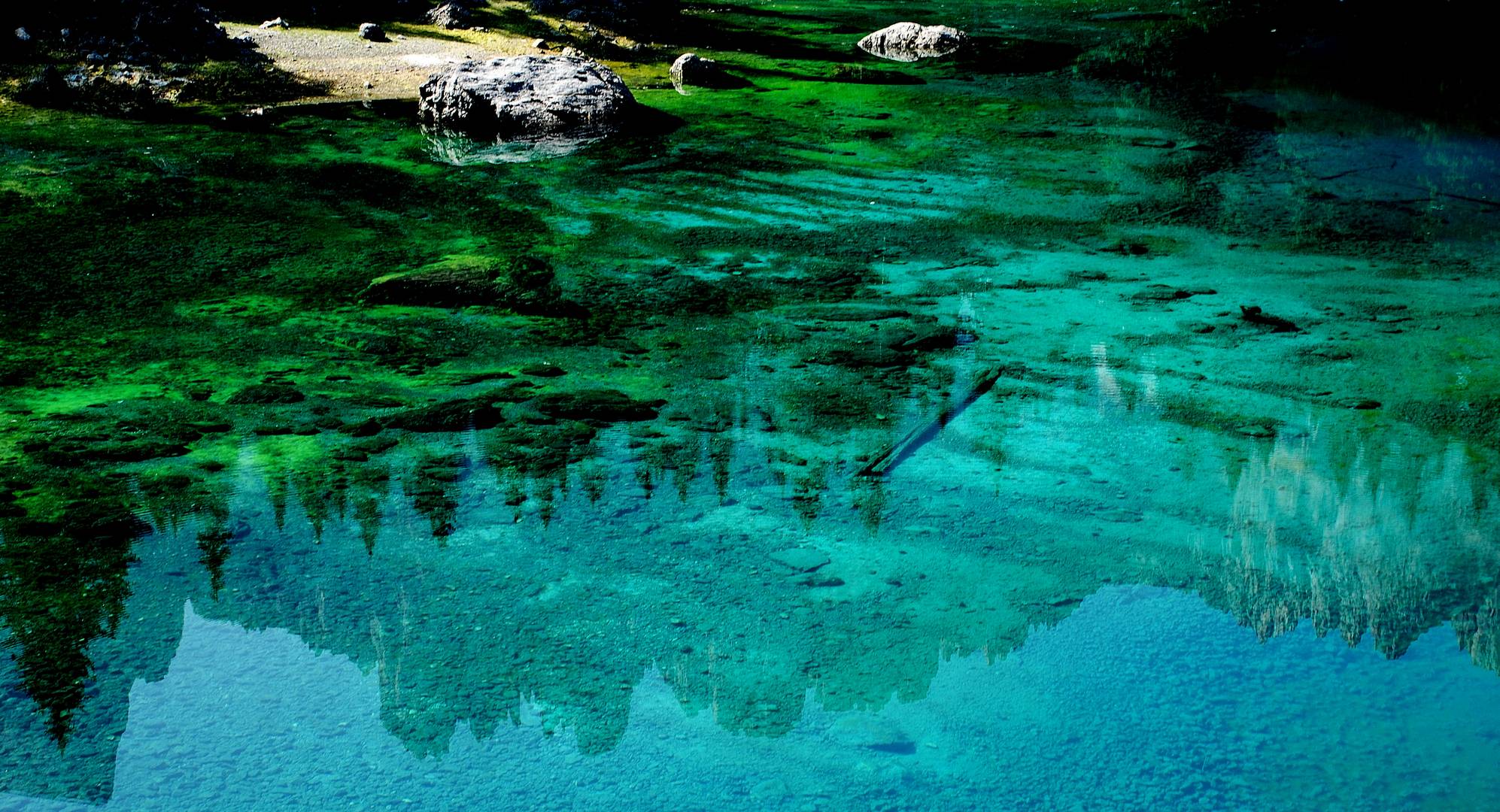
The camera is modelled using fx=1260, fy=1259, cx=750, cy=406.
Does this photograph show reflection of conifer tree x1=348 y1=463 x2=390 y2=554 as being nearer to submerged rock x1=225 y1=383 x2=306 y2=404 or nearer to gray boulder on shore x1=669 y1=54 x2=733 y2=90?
submerged rock x1=225 y1=383 x2=306 y2=404

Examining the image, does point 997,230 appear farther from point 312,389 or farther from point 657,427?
point 312,389

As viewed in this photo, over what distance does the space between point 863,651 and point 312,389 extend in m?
2.50

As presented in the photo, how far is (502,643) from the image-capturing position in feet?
10.3

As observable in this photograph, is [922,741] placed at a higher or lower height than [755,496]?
lower

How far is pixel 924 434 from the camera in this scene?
423 centimetres

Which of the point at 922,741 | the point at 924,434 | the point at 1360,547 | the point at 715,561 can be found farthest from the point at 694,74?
the point at 922,741

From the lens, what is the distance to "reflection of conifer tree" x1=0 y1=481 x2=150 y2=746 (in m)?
2.97

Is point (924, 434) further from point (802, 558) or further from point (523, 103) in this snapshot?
point (523, 103)

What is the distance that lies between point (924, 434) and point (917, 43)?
8761 millimetres

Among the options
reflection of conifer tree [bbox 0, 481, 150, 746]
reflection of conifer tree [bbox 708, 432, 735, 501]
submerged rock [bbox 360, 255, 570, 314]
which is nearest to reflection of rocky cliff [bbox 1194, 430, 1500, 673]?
reflection of conifer tree [bbox 708, 432, 735, 501]

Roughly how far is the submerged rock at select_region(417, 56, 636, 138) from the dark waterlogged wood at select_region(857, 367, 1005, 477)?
4.85 m

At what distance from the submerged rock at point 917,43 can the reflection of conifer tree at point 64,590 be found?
969 centimetres

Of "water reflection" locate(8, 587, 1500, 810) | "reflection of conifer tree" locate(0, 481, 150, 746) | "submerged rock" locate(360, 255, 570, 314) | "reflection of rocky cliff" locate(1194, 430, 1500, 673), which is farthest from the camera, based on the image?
"submerged rock" locate(360, 255, 570, 314)

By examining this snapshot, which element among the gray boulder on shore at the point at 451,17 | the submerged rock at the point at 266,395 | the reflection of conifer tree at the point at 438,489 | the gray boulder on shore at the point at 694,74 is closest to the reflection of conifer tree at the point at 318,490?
the reflection of conifer tree at the point at 438,489
